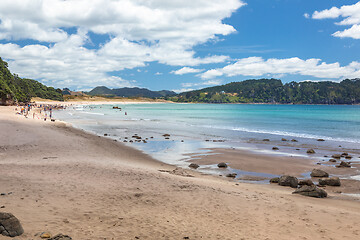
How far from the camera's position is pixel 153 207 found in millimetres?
10422

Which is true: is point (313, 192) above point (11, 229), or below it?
below

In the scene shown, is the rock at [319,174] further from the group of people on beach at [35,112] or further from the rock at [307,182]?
the group of people on beach at [35,112]

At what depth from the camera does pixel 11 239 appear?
6.43 meters

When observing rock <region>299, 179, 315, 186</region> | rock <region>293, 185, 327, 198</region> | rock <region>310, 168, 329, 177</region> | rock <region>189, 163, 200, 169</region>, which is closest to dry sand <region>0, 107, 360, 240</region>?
rock <region>293, 185, 327, 198</region>

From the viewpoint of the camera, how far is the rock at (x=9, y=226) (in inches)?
259

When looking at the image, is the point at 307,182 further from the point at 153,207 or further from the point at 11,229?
the point at 11,229

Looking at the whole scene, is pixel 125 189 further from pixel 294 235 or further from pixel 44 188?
pixel 294 235

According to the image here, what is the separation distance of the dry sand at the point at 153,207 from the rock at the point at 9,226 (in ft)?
0.72

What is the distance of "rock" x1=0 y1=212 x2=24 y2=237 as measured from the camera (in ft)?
21.6

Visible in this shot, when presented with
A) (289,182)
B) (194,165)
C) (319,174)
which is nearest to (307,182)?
(289,182)

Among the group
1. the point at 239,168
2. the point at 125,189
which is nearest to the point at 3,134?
the point at 125,189

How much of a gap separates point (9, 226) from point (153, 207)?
199 inches

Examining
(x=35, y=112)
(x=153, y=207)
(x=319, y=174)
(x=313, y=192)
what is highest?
(x=35, y=112)

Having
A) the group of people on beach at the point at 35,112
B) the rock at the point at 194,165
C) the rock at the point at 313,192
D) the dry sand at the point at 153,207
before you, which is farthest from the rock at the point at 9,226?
the group of people on beach at the point at 35,112
